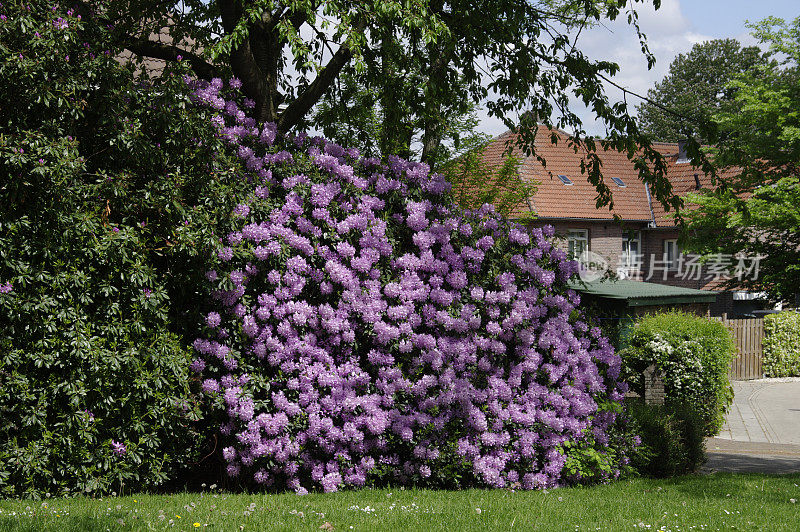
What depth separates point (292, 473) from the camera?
285 inches

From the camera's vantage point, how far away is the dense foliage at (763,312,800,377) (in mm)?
22078

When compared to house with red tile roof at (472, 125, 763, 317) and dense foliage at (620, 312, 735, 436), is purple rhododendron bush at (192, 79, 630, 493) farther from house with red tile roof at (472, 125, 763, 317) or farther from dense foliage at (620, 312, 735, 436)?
house with red tile roof at (472, 125, 763, 317)

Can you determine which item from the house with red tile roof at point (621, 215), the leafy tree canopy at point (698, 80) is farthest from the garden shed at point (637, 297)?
the leafy tree canopy at point (698, 80)

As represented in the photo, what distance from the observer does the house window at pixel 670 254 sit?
37.6 meters

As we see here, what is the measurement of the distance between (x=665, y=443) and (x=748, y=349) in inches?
573

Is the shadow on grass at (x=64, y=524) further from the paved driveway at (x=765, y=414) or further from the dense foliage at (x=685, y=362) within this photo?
the paved driveway at (x=765, y=414)

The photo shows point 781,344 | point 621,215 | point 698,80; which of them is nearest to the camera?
point 781,344

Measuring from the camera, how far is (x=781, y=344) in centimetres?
2233

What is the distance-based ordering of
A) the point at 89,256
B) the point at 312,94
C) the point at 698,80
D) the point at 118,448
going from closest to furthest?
the point at 89,256
the point at 118,448
the point at 312,94
the point at 698,80

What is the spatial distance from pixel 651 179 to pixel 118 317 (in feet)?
26.1

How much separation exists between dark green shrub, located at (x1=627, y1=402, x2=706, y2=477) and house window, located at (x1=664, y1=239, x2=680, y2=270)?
97.8 feet

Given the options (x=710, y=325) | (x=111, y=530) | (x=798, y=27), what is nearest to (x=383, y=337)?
(x=111, y=530)

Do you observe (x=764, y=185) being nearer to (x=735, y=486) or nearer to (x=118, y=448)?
(x=735, y=486)

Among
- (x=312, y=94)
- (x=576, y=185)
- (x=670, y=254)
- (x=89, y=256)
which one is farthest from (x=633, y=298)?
(x=670, y=254)
